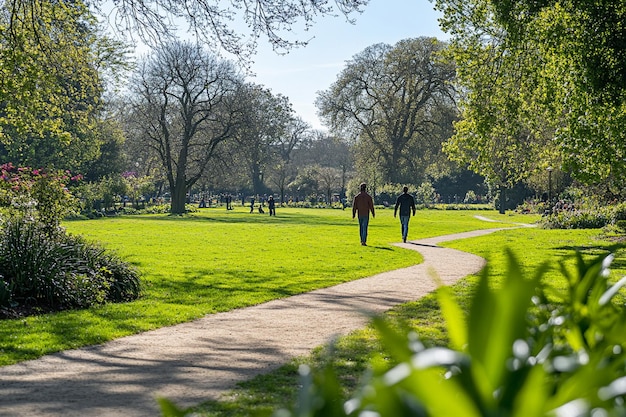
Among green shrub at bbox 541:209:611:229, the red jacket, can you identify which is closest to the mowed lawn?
the red jacket

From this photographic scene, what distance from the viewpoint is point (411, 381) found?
1056 millimetres

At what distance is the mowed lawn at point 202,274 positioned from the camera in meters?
9.00

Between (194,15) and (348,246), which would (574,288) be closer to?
(194,15)

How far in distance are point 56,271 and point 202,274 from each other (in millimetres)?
5158

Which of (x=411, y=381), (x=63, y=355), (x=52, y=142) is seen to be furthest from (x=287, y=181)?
(x=411, y=381)

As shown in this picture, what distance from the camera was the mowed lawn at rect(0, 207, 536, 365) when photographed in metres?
9.00

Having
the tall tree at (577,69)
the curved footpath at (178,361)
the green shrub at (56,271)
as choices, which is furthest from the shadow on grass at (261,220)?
the curved footpath at (178,361)

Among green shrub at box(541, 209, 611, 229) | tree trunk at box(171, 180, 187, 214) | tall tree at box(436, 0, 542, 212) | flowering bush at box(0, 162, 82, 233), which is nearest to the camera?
flowering bush at box(0, 162, 82, 233)

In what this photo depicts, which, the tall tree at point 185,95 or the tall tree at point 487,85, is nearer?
the tall tree at point 487,85

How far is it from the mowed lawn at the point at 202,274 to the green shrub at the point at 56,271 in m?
0.44

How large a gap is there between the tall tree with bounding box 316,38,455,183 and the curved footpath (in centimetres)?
5126

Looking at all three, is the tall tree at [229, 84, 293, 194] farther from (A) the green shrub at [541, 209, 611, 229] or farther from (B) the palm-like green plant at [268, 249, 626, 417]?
(B) the palm-like green plant at [268, 249, 626, 417]

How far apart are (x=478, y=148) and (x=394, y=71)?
40359mm

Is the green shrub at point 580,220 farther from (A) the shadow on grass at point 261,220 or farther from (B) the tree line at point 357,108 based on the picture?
(A) the shadow on grass at point 261,220
